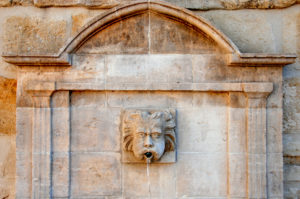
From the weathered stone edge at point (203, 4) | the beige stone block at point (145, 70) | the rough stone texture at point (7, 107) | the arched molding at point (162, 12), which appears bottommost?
the rough stone texture at point (7, 107)

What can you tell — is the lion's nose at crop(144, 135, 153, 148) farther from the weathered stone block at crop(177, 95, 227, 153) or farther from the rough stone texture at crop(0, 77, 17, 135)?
the rough stone texture at crop(0, 77, 17, 135)

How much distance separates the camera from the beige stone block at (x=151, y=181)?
9.93 feet

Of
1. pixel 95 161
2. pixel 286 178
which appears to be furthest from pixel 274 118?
pixel 95 161

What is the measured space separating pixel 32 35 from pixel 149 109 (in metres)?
1.50

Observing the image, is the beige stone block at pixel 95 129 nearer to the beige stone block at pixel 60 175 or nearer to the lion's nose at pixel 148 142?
the beige stone block at pixel 60 175

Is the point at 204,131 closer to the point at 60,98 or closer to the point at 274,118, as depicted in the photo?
the point at 274,118

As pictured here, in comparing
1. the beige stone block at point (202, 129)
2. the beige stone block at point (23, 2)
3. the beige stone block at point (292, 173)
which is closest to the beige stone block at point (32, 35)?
the beige stone block at point (23, 2)

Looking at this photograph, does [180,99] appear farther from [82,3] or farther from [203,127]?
[82,3]

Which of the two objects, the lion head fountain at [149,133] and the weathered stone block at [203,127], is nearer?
the lion head fountain at [149,133]

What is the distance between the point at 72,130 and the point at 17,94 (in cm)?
64

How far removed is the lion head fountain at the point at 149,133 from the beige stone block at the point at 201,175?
0.24 metres

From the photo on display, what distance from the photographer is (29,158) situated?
118 inches

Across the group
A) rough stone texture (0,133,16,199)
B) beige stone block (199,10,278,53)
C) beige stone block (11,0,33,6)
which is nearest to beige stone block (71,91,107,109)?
rough stone texture (0,133,16,199)

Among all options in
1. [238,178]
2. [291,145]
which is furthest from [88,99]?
[291,145]
